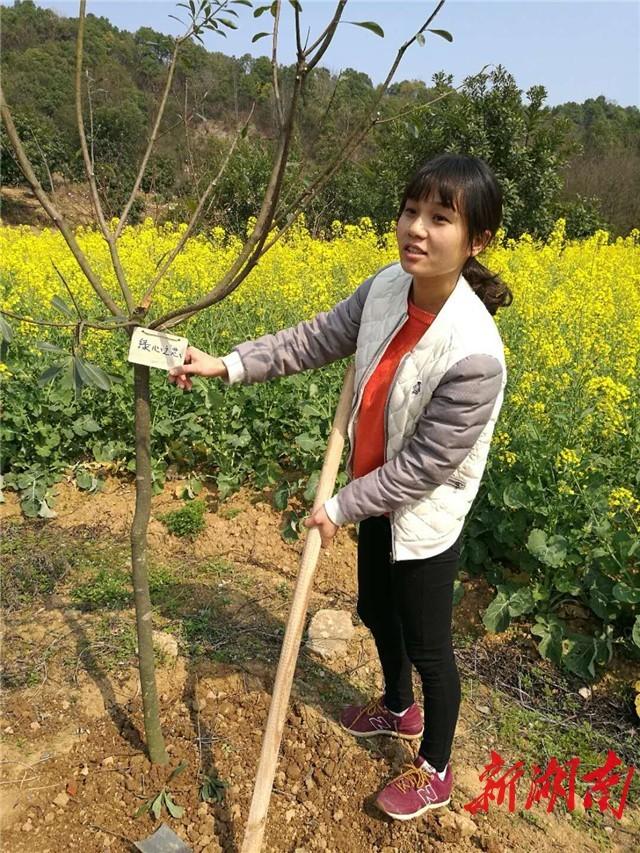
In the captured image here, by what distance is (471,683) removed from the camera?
8.48ft

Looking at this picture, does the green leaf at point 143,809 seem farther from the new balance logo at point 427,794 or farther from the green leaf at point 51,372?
the green leaf at point 51,372

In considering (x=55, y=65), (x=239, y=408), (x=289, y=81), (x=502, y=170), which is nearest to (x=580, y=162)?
(x=502, y=170)

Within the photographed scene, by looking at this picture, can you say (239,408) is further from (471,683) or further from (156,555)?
(471,683)

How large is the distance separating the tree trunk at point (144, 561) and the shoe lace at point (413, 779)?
2.42 ft

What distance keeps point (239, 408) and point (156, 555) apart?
1048mm

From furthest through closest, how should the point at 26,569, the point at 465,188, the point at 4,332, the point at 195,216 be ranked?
the point at 26,569 < the point at 195,216 < the point at 465,188 < the point at 4,332

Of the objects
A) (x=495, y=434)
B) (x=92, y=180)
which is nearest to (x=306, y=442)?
(x=495, y=434)

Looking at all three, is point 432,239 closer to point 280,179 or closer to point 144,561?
point 280,179

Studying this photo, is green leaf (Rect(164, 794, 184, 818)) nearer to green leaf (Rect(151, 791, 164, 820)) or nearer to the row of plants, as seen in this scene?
green leaf (Rect(151, 791, 164, 820))

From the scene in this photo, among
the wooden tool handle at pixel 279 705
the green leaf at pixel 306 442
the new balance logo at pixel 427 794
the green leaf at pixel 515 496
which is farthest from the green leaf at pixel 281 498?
the wooden tool handle at pixel 279 705

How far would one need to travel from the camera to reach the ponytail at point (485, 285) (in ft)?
5.61

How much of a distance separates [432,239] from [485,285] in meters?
0.31

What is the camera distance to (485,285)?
1728 millimetres

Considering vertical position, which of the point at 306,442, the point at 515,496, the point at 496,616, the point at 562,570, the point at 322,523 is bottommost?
the point at 496,616
